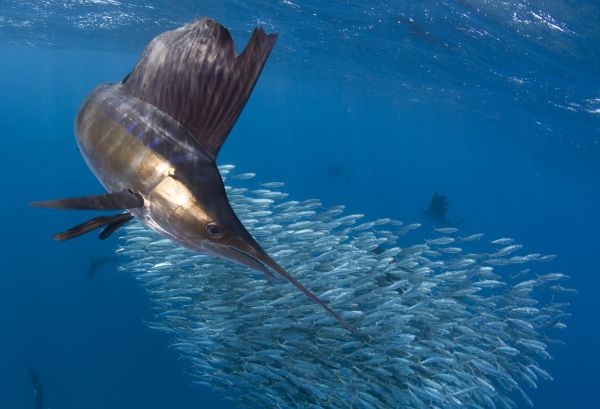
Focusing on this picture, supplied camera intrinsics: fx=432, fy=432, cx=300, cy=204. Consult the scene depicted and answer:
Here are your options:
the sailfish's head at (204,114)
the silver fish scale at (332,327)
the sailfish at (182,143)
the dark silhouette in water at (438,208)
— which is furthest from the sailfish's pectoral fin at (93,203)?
the dark silhouette in water at (438,208)

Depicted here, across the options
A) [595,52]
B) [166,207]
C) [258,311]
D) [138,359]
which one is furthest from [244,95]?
[595,52]

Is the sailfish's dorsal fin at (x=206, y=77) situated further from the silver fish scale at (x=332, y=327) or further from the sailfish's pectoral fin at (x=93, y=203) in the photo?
the silver fish scale at (x=332, y=327)

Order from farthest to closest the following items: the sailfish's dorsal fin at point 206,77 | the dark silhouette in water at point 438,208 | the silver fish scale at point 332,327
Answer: the dark silhouette in water at point 438,208 → the silver fish scale at point 332,327 → the sailfish's dorsal fin at point 206,77

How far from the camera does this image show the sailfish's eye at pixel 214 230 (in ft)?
4.46

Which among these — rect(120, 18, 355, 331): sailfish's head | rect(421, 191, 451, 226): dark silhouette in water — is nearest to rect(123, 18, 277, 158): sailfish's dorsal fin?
rect(120, 18, 355, 331): sailfish's head

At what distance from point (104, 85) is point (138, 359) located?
532 inches

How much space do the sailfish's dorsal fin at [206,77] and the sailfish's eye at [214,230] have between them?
0.32 metres

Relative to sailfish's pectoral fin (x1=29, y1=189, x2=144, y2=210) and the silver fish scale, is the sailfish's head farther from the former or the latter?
the silver fish scale

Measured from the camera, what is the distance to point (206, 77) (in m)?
1.49

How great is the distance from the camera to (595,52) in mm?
12852

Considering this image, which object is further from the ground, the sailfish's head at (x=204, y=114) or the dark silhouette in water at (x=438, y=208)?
the sailfish's head at (x=204, y=114)

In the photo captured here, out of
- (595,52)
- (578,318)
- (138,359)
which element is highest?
(595,52)

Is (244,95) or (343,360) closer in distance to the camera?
(244,95)

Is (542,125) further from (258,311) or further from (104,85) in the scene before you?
(104,85)
